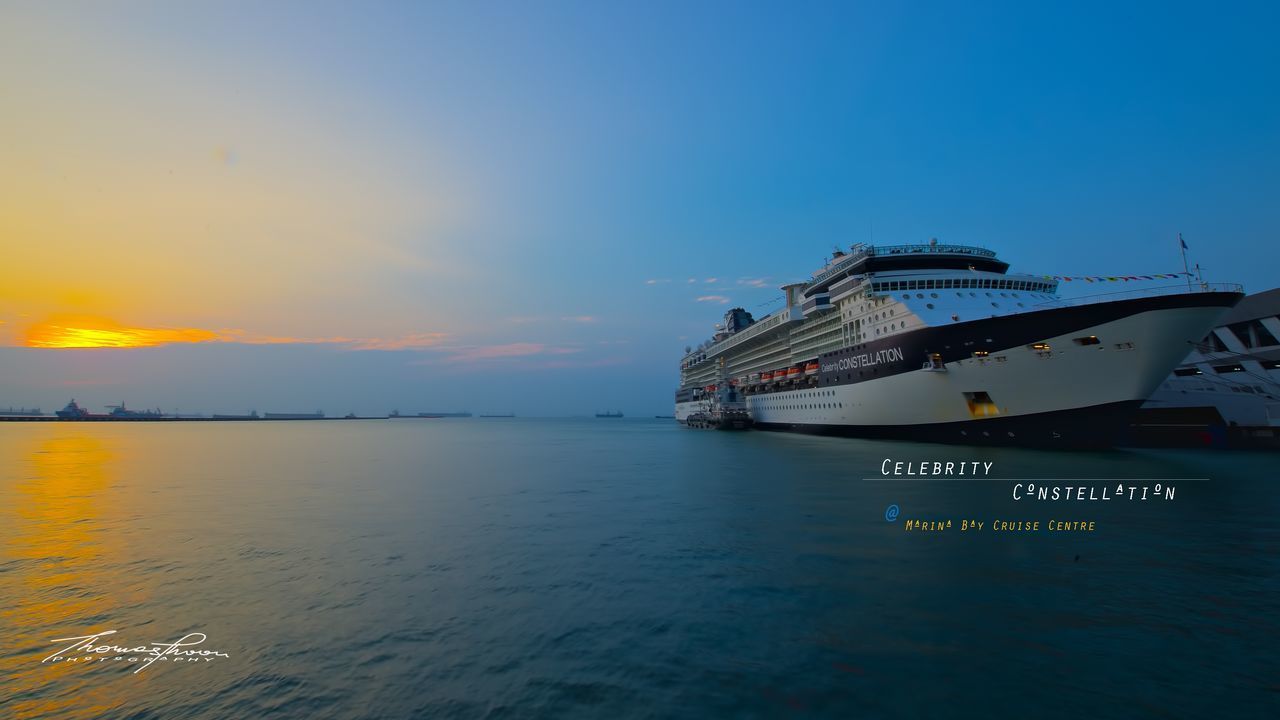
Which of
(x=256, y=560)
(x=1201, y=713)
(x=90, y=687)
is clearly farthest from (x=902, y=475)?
(x=90, y=687)

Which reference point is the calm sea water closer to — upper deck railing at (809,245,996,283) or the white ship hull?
the white ship hull

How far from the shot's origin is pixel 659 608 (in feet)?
31.4

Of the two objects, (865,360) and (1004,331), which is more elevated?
(1004,331)

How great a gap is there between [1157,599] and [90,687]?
16462 mm

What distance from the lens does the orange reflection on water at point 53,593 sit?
6.93 meters

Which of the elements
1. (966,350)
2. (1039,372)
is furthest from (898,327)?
(1039,372)

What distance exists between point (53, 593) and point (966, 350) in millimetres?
40641

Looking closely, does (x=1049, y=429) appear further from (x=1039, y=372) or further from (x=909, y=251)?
(x=909, y=251)

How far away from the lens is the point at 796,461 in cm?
3388

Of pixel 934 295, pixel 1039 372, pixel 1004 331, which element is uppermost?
pixel 934 295

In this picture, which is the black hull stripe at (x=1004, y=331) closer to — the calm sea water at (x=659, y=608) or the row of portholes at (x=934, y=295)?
the row of portholes at (x=934, y=295)
